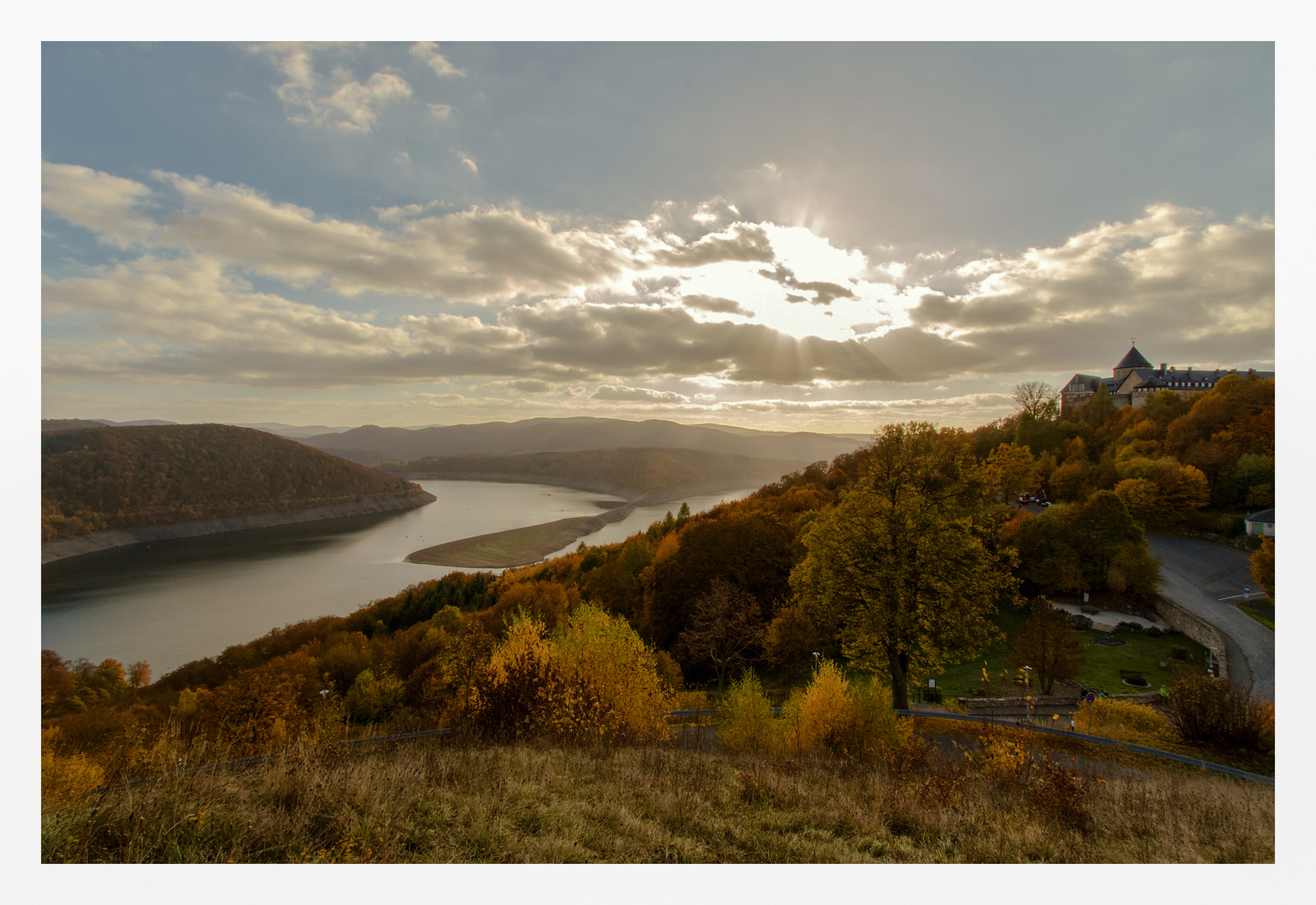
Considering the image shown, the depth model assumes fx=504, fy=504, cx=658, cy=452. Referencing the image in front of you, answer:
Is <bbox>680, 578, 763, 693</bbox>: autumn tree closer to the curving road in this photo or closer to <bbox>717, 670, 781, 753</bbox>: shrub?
<bbox>717, 670, 781, 753</bbox>: shrub

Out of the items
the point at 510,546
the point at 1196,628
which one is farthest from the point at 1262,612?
the point at 510,546

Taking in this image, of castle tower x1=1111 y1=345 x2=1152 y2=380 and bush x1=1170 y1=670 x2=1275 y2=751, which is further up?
castle tower x1=1111 y1=345 x2=1152 y2=380

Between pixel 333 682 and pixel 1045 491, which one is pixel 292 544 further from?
pixel 1045 491

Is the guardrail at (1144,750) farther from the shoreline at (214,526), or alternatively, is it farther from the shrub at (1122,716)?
the shoreline at (214,526)

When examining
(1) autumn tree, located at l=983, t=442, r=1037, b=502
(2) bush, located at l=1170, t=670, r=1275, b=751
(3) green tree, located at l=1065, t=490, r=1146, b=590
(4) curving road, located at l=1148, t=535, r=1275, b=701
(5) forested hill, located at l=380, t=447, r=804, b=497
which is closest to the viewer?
(2) bush, located at l=1170, t=670, r=1275, b=751

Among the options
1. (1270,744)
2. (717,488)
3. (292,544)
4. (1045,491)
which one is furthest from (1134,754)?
(717,488)

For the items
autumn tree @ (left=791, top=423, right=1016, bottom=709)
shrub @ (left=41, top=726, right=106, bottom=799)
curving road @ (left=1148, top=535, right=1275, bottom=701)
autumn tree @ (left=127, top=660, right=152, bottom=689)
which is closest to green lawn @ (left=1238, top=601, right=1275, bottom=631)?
curving road @ (left=1148, top=535, right=1275, bottom=701)
